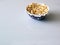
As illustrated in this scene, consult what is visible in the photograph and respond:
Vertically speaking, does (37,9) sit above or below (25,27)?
above

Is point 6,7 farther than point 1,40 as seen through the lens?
Yes

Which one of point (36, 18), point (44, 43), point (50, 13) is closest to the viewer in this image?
point (44, 43)

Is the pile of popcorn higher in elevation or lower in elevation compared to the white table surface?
higher

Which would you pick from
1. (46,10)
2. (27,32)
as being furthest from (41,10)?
(27,32)

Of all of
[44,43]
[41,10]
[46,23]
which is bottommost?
[44,43]

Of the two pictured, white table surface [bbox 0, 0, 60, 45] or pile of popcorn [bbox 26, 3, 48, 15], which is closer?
white table surface [bbox 0, 0, 60, 45]

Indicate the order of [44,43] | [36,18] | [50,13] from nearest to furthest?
[44,43]
[36,18]
[50,13]

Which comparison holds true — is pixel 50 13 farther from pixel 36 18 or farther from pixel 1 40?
pixel 1 40

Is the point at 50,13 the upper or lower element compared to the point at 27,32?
upper
